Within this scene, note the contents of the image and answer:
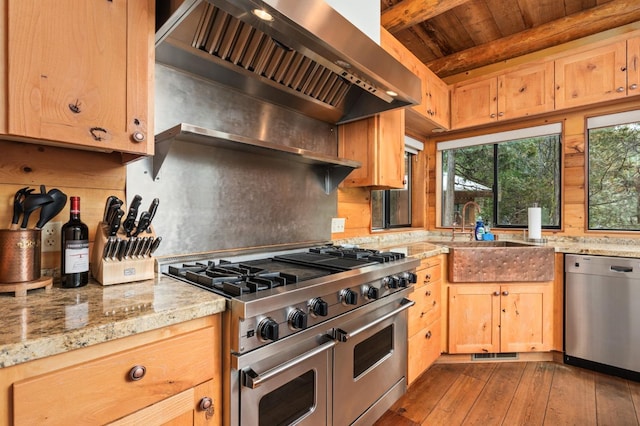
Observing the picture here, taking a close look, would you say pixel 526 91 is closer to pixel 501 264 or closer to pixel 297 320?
pixel 501 264

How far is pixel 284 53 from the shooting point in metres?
1.66

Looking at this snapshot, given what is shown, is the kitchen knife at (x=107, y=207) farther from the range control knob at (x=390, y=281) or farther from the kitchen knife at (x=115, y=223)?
the range control knob at (x=390, y=281)

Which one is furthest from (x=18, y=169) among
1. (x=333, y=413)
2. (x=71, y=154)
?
(x=333, y=413)

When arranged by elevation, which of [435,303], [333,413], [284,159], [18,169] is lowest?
[333,413]

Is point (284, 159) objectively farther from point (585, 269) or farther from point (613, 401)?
point (613, 401)

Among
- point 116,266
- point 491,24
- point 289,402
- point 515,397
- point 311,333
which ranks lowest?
point 515,397

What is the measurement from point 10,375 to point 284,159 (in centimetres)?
155

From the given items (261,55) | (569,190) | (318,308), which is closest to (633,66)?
(569,190)

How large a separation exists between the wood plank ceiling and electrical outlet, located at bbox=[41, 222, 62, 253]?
8.14 feet

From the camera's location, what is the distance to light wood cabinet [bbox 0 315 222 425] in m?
0.67

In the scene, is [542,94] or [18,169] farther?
[542,94]

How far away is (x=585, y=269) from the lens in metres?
2.37

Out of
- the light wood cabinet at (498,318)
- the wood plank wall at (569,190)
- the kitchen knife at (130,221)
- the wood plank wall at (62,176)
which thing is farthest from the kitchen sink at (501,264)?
the wood plank wall at (62,176)

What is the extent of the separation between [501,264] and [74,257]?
8.65 ft
